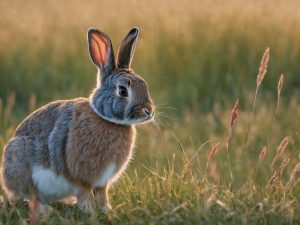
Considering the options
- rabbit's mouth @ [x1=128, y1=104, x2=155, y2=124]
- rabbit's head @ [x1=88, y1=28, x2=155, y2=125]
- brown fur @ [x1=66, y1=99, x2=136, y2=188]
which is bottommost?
brown fur @ [x1=66, y1=99, x2=136, y2=188]

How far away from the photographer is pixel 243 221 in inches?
151

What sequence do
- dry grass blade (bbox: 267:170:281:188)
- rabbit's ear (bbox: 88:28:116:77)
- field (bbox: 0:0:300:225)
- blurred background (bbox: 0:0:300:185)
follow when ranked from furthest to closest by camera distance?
blurred background (bbox: 0:0:300:185) < field (bbox: 0:0:300:225) < rabbit's ear (bbox: 88:28:116:77) < dry grass blade (bbox: 267:170:281:188)

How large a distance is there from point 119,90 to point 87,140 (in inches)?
12.5

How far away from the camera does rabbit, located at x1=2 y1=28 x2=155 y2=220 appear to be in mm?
4359

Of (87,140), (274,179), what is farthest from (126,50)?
(274,179)

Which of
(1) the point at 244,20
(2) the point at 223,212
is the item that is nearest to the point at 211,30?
(1) the point at 244,20

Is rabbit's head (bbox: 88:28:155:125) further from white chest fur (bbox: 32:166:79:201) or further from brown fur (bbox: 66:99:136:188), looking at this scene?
white chest fur (bbox: 32:166:79:201)

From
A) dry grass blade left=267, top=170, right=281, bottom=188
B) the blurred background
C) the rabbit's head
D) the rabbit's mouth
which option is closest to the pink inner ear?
the rabbit's head

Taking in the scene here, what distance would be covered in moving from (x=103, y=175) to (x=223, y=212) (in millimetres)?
790

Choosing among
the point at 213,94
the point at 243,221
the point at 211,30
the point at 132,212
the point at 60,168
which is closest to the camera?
the point at 243,221

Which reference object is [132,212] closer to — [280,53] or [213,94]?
[213,94]

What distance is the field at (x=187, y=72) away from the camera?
6414 mm

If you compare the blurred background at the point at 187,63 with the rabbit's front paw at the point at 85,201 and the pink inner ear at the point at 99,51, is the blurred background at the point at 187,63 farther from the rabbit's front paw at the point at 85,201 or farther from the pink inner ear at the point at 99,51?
the rabbit's front paw at the point at 85,201

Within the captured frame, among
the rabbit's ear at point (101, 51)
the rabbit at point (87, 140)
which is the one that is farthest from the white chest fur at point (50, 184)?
the rabbit's ear at point (101, 51)
